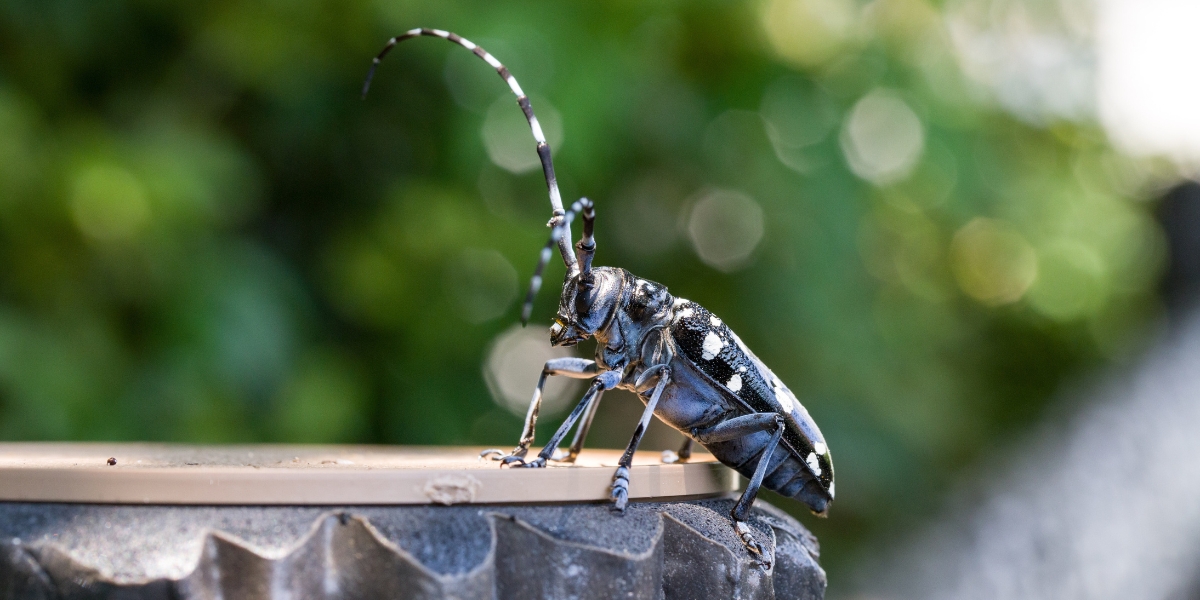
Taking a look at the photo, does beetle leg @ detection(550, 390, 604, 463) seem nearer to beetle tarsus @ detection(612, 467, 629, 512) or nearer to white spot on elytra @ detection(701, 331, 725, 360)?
white spot on elytra @ detection(701, 331, 725, 360)

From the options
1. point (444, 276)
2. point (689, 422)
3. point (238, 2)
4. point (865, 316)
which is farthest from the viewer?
point (865, 316)

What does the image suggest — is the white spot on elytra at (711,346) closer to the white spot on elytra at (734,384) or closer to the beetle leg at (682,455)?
the white spot on elytra at (734,384)

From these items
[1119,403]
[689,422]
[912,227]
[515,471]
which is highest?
[515,471]

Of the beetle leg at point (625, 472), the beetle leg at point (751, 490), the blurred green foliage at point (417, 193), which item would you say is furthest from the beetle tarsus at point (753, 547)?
the blurred green foliage at point (417, 193)

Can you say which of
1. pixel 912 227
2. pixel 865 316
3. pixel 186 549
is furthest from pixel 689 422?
pixel 912 227

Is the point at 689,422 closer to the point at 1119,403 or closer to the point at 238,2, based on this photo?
the point at 238,2

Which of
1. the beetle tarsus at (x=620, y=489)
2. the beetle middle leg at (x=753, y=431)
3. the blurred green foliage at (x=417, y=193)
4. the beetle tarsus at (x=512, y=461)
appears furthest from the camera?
the blurred green foliage at (x=417, y=193)

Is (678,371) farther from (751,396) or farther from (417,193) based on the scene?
(417,193)
